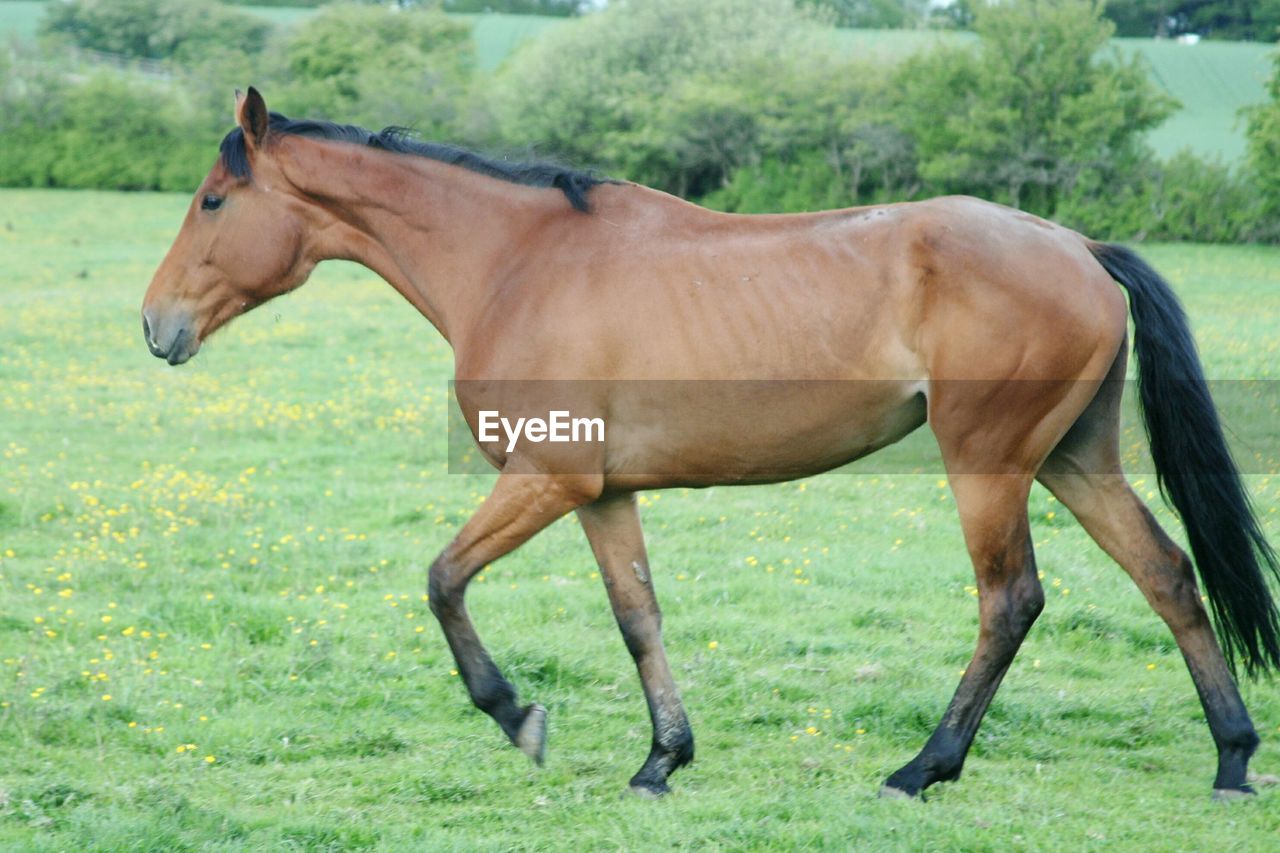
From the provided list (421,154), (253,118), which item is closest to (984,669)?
(421,154)

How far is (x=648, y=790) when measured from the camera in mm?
4703

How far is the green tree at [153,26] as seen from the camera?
61.3 meters

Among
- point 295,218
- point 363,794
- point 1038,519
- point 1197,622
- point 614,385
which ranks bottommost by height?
point 1038,519

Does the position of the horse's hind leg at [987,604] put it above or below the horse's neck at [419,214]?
below

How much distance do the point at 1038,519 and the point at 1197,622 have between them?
152 inches

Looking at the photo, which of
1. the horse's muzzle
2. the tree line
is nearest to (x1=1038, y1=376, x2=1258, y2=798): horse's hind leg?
the horse's muzzle

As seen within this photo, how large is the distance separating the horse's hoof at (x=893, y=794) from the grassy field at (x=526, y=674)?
9 cm

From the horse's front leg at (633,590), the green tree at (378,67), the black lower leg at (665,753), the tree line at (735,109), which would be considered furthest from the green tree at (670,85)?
the black lower leg at (665,753)

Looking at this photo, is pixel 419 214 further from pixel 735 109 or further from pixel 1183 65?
pixel 1183 65

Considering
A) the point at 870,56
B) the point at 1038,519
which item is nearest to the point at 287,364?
the point at 1038,519

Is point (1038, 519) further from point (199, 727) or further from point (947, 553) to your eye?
point (199, 727)

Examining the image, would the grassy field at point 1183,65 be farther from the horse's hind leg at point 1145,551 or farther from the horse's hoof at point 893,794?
the horse's hoof at point 893,794

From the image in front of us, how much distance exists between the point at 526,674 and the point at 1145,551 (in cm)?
273

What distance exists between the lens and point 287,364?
1571 cm
